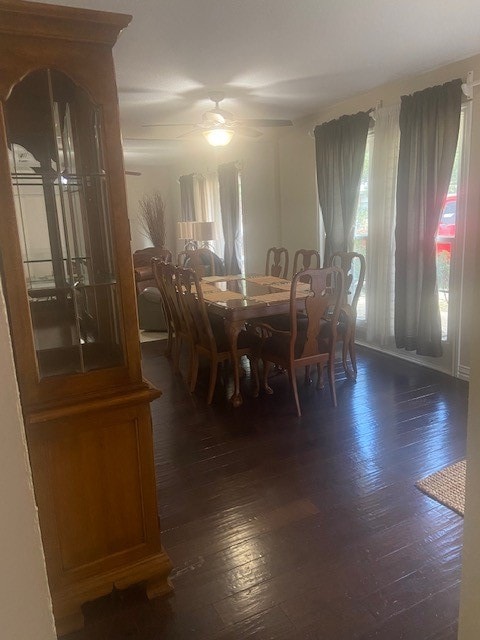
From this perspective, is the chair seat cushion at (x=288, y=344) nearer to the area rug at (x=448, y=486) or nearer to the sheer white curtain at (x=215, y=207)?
the area rug at (x=448, y=486)

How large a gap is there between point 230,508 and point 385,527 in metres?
0.71

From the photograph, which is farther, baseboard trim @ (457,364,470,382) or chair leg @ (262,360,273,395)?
baseboard trim @ (457,364,470,382)

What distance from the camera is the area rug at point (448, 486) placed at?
2.20m

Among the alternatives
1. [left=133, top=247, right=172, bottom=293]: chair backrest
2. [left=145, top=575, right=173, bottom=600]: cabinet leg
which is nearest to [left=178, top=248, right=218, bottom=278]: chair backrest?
[left=133, top=247, right=172, bottom=293]: chair backrest

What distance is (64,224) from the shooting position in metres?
1.56

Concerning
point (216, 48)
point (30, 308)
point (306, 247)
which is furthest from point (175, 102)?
point (30, 308)

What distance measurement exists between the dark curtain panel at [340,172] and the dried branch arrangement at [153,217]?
4.85 m

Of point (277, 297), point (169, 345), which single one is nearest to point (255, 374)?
point (277, 297)

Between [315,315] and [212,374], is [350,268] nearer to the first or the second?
[315,315]

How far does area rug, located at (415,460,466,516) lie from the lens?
220cm

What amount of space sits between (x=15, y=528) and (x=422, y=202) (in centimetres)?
394

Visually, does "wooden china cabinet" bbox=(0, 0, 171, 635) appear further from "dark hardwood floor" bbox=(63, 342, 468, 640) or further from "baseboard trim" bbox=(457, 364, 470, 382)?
"baseboard trim" bbox=(457, 364, 470, 382)

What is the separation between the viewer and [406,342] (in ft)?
13.7

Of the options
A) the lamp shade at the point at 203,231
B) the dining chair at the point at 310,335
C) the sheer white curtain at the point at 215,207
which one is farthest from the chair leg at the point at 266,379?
the sheer white curtain at the point at 215,207
